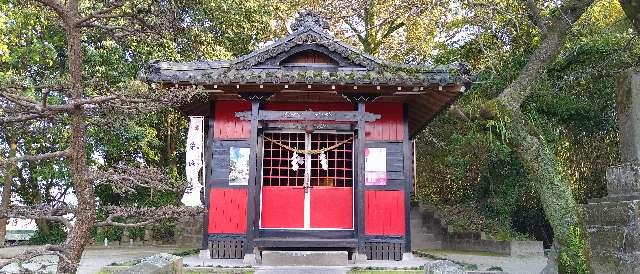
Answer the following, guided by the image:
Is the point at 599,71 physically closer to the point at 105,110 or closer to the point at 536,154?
the point at 536,154

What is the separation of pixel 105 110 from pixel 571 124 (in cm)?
1344

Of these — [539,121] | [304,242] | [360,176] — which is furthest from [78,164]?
[539,121]

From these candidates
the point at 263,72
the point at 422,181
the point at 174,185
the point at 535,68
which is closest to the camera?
the point at 174,185

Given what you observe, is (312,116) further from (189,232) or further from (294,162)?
(189,232)

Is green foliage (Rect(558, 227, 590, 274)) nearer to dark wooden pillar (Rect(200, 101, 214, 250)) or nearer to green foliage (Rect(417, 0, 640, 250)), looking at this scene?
green foliage (Rect(417, 0, 640, 250))

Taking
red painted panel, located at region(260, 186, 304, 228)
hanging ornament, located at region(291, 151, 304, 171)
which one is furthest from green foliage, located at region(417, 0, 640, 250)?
red painted panel, located at region(260, 186, 304, 228)

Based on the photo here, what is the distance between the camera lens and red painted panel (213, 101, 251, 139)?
10484 mm

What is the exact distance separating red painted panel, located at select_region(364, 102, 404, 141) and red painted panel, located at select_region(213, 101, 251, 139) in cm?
247

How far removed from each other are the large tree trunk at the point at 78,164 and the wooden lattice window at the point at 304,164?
21.0 ft

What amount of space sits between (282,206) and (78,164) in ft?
21.4

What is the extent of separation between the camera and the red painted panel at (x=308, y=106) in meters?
10.6

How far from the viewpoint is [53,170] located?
49.8 feet

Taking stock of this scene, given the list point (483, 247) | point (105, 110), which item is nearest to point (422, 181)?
point (483, 247)

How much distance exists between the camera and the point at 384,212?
10.4m
